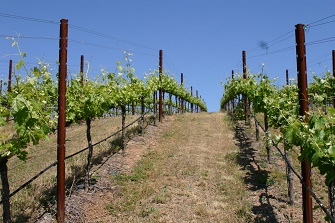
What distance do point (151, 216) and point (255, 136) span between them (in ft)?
34.0

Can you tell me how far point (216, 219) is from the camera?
8617mm

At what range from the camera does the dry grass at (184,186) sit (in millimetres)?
8953

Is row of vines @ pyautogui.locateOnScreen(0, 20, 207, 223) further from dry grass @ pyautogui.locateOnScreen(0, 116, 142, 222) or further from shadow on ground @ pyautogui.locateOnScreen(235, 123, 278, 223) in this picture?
shadow on ground @ pyautogui.locateOnScreen(235, 123, 278, 223)

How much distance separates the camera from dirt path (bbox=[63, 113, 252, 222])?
9.00 m

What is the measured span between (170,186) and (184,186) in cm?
46

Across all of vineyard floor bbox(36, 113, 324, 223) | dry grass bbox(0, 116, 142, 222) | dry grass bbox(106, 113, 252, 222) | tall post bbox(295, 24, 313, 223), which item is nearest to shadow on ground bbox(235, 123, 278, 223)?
vineyard floor bbox(36, 113, 324, 223)

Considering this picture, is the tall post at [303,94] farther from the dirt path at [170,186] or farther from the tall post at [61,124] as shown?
the tall post at [61,124]

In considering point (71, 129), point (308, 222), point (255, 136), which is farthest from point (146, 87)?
point (308, 222)

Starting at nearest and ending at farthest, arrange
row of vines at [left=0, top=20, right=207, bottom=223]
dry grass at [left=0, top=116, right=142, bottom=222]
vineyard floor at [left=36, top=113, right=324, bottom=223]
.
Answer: row of vines at [left=0, top=20, right=207, bottom=223] → vineyard floor at [left=36, top=113, right=324, bottom=223] → dry grass at [left=0, top=116, right=142, bottom=222]

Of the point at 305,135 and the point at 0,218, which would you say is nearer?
the point at 305,135

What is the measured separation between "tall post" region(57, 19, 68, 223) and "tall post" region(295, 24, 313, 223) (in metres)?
5.42

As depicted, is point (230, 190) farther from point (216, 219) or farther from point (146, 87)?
point (146, 87)

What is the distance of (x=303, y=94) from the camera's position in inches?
258

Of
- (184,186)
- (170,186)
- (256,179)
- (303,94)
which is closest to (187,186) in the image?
(184,186)
